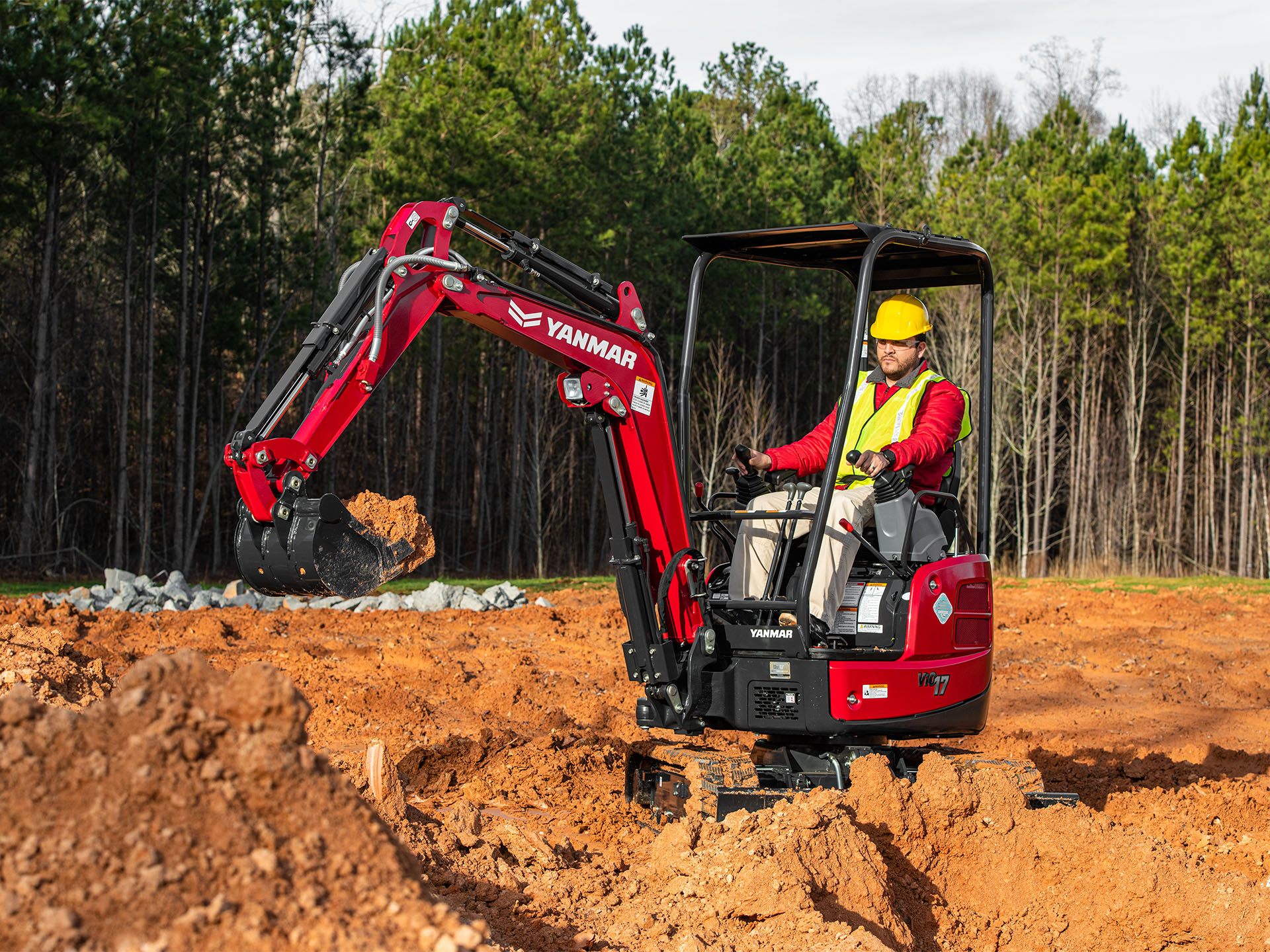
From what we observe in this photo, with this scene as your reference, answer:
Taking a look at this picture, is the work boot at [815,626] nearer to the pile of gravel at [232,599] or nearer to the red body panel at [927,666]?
the red body panel at [927,666]

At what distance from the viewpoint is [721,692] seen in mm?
5527

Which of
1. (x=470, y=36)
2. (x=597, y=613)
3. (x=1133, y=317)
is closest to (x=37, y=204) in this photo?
(x=470, y=36)

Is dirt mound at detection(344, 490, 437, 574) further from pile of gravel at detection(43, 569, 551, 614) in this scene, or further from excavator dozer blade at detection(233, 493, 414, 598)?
pile of gravel at detection(43, 569, 551, 614)

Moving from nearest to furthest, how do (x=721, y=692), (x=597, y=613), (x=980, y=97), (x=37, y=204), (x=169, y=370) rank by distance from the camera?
1. (x=721, y=692)
2. (x=597, y=613)
3. (x=37, y=204)
4. (x=169, y=370)
5. (x=980, y=97)

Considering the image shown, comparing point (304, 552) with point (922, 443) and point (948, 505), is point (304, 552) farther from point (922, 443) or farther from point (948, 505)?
point (948, 505)

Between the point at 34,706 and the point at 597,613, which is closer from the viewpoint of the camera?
the point at 34,706

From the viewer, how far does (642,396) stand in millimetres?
5766

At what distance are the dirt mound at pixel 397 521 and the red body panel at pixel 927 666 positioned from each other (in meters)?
1.91

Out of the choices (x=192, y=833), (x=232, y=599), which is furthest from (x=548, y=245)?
(x=192, y=833)

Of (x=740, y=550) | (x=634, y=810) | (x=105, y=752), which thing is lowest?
(x=634, y=810)

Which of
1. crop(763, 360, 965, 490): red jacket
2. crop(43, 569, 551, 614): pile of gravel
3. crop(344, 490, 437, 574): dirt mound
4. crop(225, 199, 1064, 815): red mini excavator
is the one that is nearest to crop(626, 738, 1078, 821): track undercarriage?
crop(225, 199, 1064, 815): red mini excavator

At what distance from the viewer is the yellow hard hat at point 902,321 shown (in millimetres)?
→ 5816

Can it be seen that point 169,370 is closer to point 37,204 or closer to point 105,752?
point 37,204

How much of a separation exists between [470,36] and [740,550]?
20.5m
